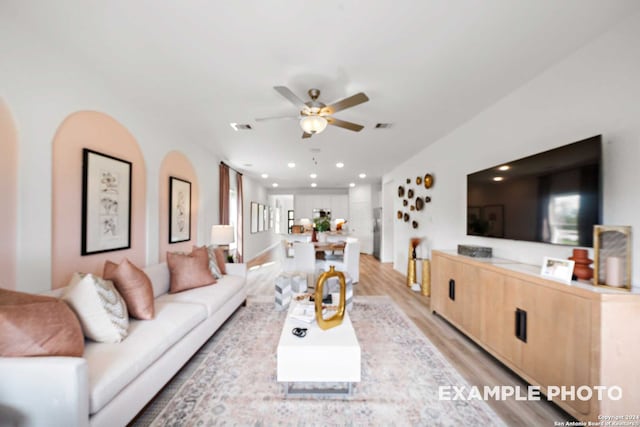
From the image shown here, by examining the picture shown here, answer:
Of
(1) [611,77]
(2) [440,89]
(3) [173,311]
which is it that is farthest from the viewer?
(2) [440,89]

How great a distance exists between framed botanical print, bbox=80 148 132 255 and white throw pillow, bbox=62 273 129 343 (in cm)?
A: 75

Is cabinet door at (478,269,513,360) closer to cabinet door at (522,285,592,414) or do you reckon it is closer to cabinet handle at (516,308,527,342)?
cabinet handle at (516,308,527,342)

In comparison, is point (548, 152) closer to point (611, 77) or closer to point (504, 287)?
point (611, 77)

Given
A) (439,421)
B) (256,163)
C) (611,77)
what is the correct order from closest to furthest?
(439,421) → (611,77) → (256,163)

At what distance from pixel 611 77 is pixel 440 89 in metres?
1.13

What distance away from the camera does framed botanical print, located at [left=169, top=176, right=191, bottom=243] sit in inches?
140

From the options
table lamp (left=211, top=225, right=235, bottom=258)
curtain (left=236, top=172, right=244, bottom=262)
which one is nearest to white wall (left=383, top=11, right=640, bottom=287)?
table lamp (left=211, top=225, right=235, bottom=258)

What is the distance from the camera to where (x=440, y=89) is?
2484 mm

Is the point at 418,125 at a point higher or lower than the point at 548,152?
higher

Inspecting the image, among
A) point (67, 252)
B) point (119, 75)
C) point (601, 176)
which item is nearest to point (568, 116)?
point (601, 176)

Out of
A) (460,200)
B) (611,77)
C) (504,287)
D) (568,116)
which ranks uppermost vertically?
(611,77)

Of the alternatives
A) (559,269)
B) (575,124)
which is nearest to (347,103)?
(575,124)

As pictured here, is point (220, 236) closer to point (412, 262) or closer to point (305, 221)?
point (412, 262)

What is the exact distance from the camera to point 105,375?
1358 millimetres
